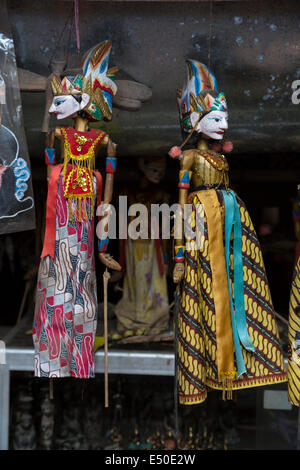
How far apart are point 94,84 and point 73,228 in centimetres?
62

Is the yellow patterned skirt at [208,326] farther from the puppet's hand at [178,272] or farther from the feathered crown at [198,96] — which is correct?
the feathered crown at [198,96]

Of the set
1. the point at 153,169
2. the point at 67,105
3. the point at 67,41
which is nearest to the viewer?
the point at 67,105

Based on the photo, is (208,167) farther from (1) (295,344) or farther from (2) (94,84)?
(1) (295,344)

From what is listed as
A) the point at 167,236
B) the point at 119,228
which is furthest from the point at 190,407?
the point at 119,228

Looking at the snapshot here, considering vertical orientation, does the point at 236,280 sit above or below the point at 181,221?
below

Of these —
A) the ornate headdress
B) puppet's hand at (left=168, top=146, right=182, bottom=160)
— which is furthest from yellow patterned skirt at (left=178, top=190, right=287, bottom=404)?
the ornate headdress

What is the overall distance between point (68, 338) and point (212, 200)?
850mm

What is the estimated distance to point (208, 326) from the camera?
2279 millimetres

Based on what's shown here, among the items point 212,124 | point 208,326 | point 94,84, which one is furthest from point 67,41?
point 208,326

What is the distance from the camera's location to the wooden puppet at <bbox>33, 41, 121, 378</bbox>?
7.39ft

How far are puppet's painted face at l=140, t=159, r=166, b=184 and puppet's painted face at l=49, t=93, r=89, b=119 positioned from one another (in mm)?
893

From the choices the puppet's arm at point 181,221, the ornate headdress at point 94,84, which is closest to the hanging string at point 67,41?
the ornate headdress at point 94,84

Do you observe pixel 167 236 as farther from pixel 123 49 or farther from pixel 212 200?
pixel 123 49

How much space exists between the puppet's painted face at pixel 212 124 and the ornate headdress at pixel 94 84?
39 cm
